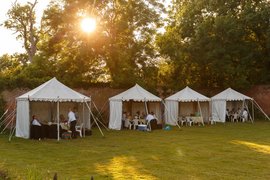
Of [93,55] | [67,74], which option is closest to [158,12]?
[93,55]

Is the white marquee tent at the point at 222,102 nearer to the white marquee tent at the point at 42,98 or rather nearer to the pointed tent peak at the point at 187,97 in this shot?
the pointed tent peak at the point at 187,97

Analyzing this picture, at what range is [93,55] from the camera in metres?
24.8

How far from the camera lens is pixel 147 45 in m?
26.6

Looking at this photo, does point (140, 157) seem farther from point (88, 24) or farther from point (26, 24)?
point (26, 24)

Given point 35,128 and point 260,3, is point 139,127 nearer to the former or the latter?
point 35,128

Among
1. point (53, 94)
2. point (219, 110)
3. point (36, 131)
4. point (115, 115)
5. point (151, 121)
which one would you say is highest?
point (53, 94)

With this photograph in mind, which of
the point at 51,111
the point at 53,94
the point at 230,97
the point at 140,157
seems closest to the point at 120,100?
the point at 51,111

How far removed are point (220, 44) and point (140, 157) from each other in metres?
19.2

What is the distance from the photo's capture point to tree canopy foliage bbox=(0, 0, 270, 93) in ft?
80.8

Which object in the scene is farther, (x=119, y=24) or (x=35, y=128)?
(x=119, y=24)

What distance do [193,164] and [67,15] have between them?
55.3ft

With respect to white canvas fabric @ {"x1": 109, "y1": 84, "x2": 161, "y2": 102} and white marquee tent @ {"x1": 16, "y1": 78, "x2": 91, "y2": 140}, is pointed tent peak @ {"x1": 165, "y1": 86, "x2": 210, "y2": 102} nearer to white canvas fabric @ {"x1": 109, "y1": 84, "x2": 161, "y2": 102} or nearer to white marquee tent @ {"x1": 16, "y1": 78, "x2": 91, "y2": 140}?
white canvas fabric @ {"x1": 109, "y1": 84, "x2": 161, "y2": 102}

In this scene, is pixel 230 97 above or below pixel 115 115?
above

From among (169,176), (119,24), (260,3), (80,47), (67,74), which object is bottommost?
(169,176)
